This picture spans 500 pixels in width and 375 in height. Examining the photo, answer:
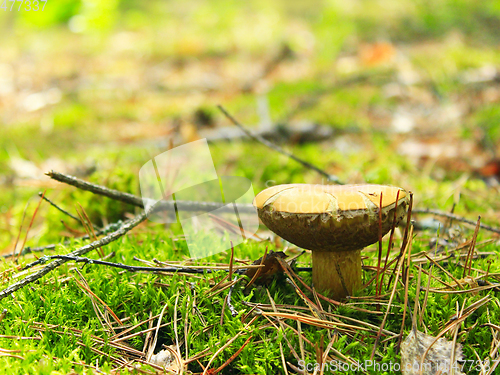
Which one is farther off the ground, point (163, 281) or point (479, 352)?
point (163, 281)

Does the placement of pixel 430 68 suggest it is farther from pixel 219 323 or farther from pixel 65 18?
pixel 65 18

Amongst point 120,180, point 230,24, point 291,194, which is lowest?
point 120,180

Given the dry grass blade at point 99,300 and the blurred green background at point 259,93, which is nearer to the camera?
the dry grass blade at point 99,300

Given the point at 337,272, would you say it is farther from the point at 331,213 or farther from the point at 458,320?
the point at 458,320

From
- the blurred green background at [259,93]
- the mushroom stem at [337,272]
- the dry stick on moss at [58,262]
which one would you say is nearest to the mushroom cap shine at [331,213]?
the mushroom stem at [337,272]

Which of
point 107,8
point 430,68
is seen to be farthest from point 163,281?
point 107,8

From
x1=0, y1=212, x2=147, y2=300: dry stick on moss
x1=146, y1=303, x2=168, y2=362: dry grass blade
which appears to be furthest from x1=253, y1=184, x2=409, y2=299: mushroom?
x1=0, y1=212, x2=147, y2=300: dry stick on moss

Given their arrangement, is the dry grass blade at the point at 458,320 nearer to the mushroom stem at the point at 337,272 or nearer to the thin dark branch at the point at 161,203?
the mushroom stem at the point at 337,272

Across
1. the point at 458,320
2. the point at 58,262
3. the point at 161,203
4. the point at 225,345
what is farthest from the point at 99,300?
the point at 458,320
